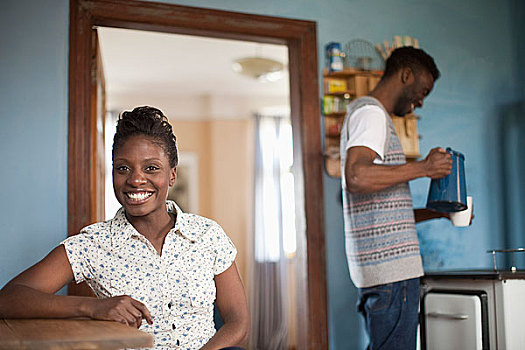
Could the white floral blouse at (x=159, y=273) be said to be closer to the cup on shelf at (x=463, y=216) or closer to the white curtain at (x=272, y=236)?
the cup on shelf at (x=463, y=216)

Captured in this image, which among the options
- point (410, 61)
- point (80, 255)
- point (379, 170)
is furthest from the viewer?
point (410, 61)

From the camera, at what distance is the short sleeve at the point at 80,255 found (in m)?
1.55

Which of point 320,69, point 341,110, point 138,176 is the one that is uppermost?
point 320,69

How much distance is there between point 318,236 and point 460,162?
82 centimetres

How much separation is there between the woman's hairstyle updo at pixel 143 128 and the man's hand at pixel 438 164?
956 millimetres

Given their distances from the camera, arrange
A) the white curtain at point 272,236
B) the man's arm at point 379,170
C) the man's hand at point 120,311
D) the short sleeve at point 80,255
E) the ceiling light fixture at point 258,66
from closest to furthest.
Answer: the man's hand at point 120,311, the short sleeve at point 80,255, the man's arm at point 379,170, the ceiling light fixture at point 258,66, the white curtain at point 272,236

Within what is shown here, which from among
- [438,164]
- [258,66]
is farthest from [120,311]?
[258,66]

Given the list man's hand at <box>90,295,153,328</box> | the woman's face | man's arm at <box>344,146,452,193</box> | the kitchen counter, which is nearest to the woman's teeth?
the woman's face

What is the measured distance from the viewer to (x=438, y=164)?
6.97 ft

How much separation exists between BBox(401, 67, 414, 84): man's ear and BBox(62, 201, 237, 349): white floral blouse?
3.55ft

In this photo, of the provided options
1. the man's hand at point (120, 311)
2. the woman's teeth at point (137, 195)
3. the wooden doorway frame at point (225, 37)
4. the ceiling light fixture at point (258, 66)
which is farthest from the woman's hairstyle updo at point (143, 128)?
the ceiling light fixture at point (258, 66)

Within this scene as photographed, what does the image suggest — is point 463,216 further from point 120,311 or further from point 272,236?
point 272,236

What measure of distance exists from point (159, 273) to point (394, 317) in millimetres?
913

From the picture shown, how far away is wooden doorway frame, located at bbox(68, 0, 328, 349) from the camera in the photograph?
2449 mm
